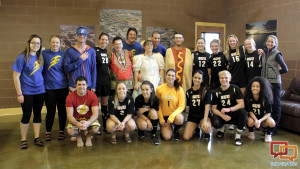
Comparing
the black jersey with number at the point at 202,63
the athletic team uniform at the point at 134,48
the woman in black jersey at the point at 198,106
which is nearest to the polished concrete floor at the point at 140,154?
the woman in black jersey at the point at 198,106

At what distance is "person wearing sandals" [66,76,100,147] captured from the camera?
307cm

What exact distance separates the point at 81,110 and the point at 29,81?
0.74 m

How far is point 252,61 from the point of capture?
3.82m

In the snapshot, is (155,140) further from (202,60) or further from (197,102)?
(202,60)

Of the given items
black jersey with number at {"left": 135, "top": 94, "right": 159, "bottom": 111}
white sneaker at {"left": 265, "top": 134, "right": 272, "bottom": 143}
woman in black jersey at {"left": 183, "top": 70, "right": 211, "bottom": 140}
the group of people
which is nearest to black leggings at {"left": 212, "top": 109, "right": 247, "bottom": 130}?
the group of people

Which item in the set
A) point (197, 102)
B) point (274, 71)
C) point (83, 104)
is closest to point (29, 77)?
point (83, 104)

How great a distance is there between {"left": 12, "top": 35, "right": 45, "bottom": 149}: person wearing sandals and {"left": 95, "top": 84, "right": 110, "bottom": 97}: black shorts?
777 millimetres

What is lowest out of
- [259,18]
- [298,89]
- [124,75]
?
Answer: [298,89]

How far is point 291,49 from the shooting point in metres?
4.87

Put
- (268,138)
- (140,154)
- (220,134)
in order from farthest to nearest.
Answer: (220,134) < (268,138) < (140,154)

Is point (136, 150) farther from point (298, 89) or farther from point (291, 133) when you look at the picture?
point (298, 89)

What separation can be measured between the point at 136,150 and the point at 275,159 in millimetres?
1653

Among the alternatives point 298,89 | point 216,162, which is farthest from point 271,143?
point 298,89

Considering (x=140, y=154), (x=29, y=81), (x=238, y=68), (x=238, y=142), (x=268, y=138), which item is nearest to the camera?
(x=140, y=154)
